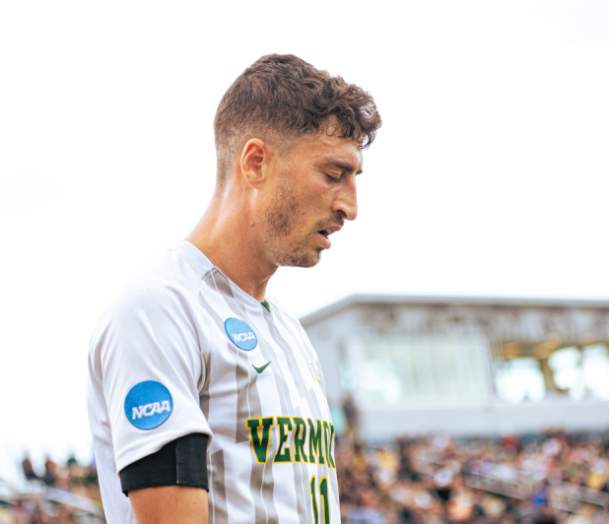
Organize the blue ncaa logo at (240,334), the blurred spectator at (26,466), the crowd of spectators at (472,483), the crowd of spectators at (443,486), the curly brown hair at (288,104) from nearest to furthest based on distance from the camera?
1. the blue ncaa logo at (240,334)
2. the curly brown hair at (288,104)
3. the crowd of spectators at (443,486)
4. the blurred spectator at (26,466)
5. the crowd of spectators at (472,483)

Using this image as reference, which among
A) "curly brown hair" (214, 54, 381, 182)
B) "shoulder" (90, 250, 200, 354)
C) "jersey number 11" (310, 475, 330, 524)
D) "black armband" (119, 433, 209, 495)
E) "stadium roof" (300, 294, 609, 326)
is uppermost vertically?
"stadium roof" (300, 294, 609, 326)

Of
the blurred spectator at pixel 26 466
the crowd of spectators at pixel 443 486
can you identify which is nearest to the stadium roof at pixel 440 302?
the crowd of spectators at pixel 443 486

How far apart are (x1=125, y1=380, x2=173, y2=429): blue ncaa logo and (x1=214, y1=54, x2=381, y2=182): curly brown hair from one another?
593mm

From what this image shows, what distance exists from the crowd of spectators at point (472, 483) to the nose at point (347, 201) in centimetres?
1218

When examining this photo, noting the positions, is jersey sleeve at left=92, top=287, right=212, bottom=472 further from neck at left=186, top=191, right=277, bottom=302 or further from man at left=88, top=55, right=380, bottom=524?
neck at left=186, top=191, right=277, bottom=302

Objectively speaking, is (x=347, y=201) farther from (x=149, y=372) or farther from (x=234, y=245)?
(x=149, y=372)

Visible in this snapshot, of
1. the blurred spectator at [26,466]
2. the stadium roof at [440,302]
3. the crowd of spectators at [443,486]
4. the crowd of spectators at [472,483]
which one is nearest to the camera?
the crowd of spectators at [443,486]

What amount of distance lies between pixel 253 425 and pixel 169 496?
249 mm

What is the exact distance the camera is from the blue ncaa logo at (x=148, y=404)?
151 cm

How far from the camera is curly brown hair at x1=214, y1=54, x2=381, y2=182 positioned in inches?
72.2

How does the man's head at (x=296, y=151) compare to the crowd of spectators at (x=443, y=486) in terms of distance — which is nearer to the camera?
the man's head at (x=296, y=151)

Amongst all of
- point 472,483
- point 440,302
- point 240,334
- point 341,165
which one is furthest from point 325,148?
point 440,302

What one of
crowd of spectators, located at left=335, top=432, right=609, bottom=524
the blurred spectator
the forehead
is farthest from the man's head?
crowd of spectators, located at left=335, top=432, right=609, bottom=524

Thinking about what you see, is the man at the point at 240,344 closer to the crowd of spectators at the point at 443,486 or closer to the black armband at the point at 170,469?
the black armband at the point at 170,469
